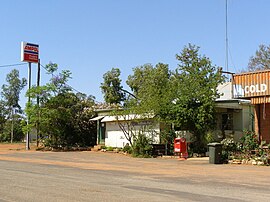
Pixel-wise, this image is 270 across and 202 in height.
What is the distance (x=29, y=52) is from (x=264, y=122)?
26.9 m

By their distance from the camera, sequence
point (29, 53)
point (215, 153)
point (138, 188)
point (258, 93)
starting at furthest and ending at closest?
point (29, 53) < point (258, 93) < point (215, 153) < point (138, 188)

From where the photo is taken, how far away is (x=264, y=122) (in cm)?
2638

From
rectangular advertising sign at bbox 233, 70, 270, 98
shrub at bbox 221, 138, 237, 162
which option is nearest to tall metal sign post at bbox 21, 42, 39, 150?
shrub at bbox 221, 138, 237, 162

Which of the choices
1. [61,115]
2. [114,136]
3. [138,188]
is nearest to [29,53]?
[61,115]

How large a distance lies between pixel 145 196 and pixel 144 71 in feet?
185

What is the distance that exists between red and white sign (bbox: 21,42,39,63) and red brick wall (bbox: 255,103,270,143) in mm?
25810

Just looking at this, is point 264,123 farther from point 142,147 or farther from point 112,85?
point 112,85

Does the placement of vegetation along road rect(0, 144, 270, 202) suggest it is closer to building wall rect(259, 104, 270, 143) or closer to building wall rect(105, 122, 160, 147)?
building wall rect(259, 104, 270, 143)

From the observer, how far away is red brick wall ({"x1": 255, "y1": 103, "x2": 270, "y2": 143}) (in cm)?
2616

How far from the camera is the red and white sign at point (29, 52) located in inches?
1733

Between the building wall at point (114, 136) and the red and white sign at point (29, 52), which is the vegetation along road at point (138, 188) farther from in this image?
the red and white sign at point (29, 52)

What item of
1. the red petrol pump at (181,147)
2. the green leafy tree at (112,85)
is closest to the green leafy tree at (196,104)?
the red petrol pump at (181,147)

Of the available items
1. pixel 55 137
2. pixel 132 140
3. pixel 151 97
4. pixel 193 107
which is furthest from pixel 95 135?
pixel 193 107

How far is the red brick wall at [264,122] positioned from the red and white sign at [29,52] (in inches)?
1016
